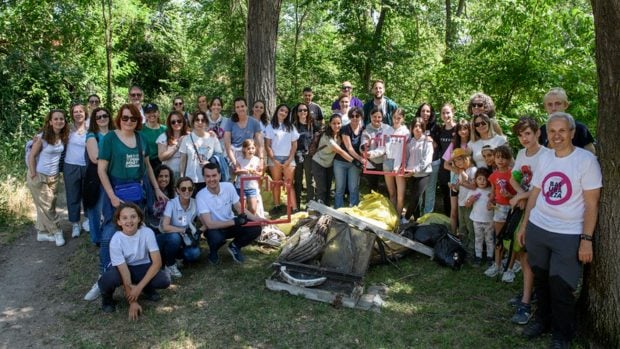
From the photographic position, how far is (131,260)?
4852 millimetres

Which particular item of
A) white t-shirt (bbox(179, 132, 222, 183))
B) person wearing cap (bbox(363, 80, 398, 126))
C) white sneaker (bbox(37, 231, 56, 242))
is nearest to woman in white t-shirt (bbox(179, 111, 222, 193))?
white t-shirt (bbox(179, 132, 222, 183))

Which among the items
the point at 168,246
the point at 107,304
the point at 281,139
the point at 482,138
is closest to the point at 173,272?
the point at 168,246

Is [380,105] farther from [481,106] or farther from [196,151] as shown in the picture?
[196,151]

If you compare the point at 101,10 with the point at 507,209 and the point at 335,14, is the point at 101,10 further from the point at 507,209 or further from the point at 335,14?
the point at 507,209

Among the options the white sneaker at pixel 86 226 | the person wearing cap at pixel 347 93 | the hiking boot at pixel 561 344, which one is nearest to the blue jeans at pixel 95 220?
the white sneaker at pixel 86 226

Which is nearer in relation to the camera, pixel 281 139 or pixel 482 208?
pixel 482 208

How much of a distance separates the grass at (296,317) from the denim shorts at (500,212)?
670 millimetres

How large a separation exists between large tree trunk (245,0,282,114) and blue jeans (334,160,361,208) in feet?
6.85

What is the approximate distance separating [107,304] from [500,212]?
13.5 ft

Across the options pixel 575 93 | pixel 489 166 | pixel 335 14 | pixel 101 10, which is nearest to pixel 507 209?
pixel 489 166

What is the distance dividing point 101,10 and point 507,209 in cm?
1374

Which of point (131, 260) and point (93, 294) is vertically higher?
point (131, 260)

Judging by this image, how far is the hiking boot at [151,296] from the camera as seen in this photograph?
5.13 metres

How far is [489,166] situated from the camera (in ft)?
19.1
